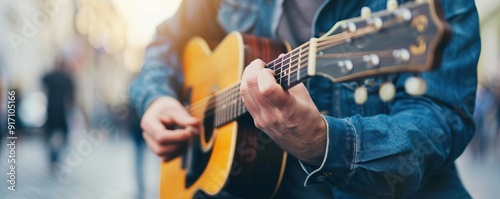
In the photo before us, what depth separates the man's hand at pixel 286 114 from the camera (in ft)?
3.60

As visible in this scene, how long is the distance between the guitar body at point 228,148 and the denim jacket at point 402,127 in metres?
0.15

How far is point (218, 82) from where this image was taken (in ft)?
4.95

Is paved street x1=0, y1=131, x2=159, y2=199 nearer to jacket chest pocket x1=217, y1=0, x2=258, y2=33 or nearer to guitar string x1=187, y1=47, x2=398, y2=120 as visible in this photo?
guitar string x1=187, y1=47, x2=398, y2=120

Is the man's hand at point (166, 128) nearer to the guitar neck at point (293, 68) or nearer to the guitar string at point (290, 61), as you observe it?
the guitar string at point (290, 61)

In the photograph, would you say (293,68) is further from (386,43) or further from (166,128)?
(166,128)

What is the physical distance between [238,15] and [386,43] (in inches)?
27.9

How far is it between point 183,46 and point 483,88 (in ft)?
2.75

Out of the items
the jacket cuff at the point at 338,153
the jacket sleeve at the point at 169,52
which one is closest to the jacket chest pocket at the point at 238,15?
the jacket sleeve at the point at 169,52

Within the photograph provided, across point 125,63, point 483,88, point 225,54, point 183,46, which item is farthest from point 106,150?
point 483,88

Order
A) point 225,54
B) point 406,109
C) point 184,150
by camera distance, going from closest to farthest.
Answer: point 406,109 → point 225,54 → point 184,150

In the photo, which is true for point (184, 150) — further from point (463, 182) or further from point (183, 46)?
point (463, 182)

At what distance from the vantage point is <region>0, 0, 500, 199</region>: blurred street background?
169 cm

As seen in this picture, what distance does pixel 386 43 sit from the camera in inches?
36.5

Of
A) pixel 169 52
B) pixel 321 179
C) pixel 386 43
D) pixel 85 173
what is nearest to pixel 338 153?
pixel 321 179
